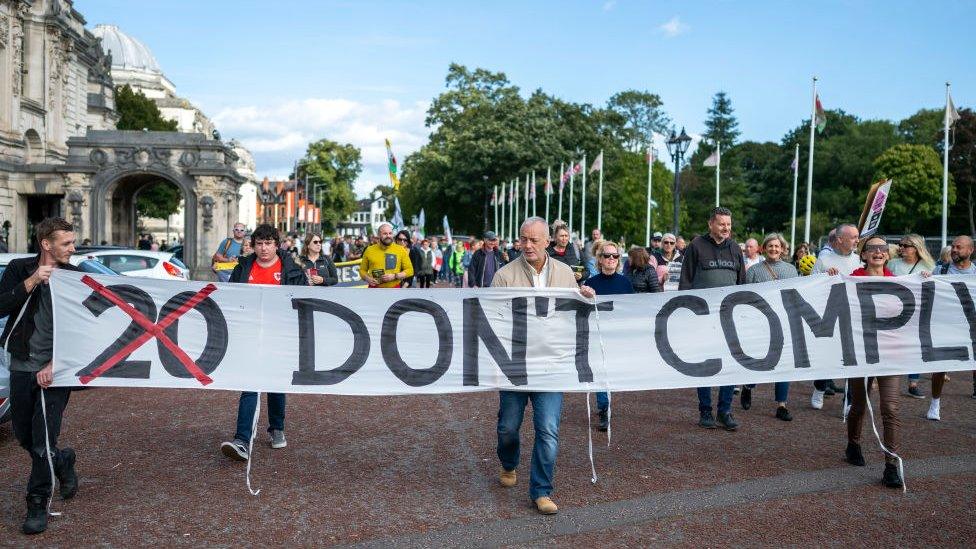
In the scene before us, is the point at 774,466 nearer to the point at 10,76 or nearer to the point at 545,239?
the point at 545,239

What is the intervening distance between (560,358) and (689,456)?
175cm

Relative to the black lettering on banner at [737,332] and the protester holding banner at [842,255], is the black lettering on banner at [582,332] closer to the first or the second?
the black lettering on banner at [737,332]

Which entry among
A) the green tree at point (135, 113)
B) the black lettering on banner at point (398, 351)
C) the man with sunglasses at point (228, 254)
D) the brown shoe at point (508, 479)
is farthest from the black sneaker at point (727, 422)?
the green tree at point (135, 113)

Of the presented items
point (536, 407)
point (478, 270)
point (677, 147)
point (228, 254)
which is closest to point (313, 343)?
point (536, 407)

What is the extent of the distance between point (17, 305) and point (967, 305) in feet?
23.7

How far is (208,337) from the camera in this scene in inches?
241

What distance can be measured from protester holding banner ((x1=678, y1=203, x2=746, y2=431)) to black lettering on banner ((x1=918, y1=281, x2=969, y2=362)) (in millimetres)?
1675

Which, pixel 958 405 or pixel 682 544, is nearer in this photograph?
pixel 682 544

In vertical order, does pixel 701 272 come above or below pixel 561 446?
above

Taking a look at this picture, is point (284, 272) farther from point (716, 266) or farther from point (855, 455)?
point (855, 455)

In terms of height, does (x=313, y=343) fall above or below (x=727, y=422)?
above

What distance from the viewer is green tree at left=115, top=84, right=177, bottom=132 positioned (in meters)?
75.7

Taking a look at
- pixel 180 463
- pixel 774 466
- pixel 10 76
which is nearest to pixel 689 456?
pixel 774 466

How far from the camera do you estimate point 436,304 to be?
6305mm
